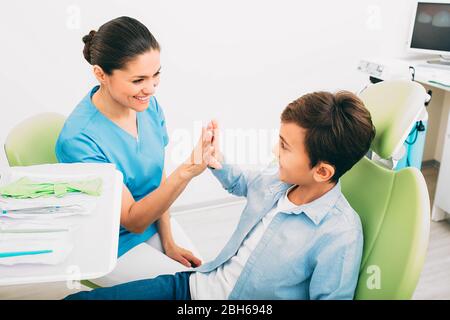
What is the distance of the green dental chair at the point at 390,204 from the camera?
34.1 inches

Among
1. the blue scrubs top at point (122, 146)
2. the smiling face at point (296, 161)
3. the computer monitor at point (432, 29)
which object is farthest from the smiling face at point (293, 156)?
the computer monitor at point (432, 29)

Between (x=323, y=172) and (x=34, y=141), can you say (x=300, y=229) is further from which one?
(x=34, y=141)

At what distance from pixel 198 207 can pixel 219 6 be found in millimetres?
1066

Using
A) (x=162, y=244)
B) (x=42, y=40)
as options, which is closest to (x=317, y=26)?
(x=42, y=40)

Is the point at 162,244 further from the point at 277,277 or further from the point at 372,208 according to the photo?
the point at 372,208

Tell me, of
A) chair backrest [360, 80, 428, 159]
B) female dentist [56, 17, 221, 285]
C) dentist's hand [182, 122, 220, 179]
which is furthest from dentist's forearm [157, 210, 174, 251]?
chair backrest [360, 80, 428, 159]

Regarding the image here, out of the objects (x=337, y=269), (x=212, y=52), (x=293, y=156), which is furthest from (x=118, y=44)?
(x=212, y=52)

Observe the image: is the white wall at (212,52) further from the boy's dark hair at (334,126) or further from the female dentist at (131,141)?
the boy's dark hair at (334,126)

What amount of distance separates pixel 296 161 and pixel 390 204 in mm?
228

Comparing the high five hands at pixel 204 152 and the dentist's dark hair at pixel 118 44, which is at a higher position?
the dentist's dark hair at pixel 118 44

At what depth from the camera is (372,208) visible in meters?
1.07

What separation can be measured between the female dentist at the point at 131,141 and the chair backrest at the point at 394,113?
41cm

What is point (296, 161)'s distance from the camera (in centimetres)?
107

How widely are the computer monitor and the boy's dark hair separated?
185cm
